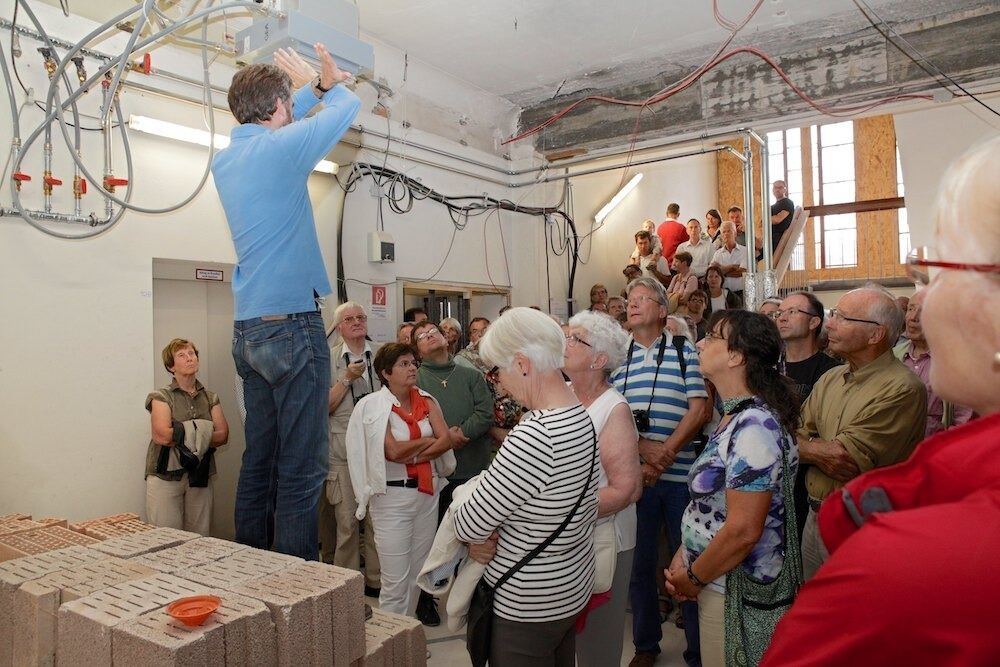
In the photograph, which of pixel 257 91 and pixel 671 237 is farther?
pixel 671 237

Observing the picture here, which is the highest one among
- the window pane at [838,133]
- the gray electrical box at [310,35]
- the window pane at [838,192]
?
the window pane at [838,133]

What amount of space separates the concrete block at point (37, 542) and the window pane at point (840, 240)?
1345 centimetres

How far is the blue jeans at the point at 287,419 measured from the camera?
79.4 inches

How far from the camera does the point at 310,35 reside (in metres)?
2.31

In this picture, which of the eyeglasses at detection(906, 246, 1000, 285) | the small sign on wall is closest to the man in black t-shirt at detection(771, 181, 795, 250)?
the small sign on wall

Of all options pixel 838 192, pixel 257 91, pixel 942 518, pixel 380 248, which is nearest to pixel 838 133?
pixel 838 192

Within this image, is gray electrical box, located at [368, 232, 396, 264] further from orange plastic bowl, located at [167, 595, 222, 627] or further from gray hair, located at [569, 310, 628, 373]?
orange plastic bowl, located at [167, 595, 222, 627]

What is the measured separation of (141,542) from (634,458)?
1606mm

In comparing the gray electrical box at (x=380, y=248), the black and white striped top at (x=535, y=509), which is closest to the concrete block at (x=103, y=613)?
the black and white striped top at (x=535, y=509)

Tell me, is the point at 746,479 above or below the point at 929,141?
below

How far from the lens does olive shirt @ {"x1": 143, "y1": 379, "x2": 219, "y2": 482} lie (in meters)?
4.13

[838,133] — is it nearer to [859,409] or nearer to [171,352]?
[859,409]

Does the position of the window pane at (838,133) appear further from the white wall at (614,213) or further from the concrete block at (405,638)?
the concrete block at (405,638)

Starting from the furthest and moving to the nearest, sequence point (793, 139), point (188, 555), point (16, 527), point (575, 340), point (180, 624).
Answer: point (793, 139) → point (575, 340) → point (16, 527) → point (188, 555) → point (180, 624)
